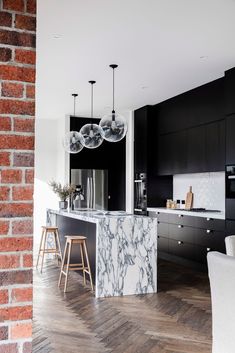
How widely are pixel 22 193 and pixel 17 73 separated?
54 centimetres

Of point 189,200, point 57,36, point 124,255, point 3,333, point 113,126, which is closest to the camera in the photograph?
point 3,333

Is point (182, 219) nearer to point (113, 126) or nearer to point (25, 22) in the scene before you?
point (113, 126)

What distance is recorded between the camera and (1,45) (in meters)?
1.84

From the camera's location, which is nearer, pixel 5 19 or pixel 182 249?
pixel 5 19

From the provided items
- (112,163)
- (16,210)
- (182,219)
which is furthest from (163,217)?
(16,210)

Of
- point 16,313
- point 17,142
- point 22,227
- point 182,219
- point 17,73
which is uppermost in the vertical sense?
point 17,73

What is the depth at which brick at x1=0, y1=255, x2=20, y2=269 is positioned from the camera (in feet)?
5.92

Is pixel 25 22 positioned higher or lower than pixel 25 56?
higher

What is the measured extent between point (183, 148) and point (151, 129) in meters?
1.18

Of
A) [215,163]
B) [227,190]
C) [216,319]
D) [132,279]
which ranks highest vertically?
[215,163]

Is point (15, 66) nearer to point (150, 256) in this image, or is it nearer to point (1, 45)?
point (1, 45)

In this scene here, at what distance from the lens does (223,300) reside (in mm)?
1786

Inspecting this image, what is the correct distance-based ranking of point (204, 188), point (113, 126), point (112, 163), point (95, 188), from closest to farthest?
1. point (113, 126)
2. point (204, 188)
3. point (95, 188)
4. point (112, 163)

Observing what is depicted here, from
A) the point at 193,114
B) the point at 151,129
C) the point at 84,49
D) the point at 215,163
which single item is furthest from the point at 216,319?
the point at 151,129
